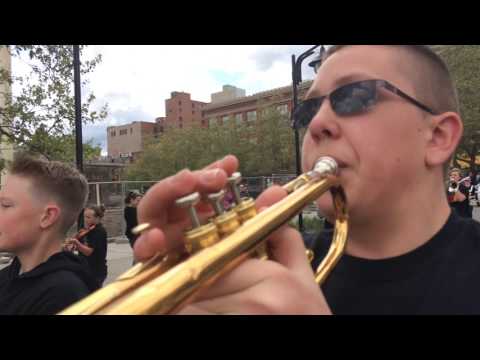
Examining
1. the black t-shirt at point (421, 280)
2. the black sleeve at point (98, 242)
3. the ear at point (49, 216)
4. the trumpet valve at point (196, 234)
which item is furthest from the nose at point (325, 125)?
the black sleeve at point (98, 242)

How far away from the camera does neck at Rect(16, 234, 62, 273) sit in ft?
9.49

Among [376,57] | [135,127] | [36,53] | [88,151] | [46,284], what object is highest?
[135,127]

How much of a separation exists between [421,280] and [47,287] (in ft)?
6.79

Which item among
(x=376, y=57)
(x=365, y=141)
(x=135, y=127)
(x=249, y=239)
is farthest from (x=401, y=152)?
(x=135, y=127)

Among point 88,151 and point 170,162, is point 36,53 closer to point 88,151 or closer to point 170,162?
point 88,151

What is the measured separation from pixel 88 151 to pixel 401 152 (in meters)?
9.92

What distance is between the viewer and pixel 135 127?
4264 inches

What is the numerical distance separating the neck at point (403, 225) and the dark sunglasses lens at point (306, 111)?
1.52 ft

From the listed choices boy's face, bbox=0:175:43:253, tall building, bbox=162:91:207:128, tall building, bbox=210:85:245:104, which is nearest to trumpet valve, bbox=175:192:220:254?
boy's face, bbox=0:175:43:253

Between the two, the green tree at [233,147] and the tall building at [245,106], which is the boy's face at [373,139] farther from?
the tall building at [245,106]

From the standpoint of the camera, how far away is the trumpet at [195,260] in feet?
2.99

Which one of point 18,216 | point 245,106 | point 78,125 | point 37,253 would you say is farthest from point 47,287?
point 245,106

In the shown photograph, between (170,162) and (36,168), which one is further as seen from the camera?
(170,162)

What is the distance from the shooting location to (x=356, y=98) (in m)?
1.45
